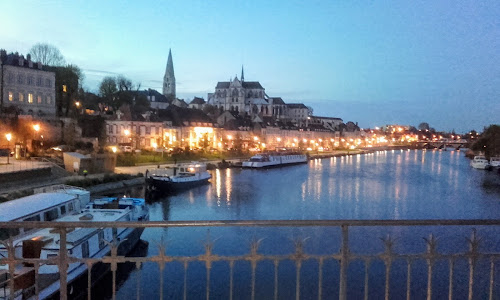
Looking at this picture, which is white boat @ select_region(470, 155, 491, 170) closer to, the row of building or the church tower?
the row of building

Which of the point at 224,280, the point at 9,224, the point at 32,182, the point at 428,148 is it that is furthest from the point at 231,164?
the point at 428,148

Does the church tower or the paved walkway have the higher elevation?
the church tower

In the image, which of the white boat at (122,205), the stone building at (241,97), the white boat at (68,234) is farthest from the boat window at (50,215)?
the stone building at (241,97)

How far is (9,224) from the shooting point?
2.61 m

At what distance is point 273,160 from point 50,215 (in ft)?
124

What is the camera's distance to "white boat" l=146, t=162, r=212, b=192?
90.8ft

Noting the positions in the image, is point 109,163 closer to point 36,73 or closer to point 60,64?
point 36,73

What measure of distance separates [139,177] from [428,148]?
354 ft

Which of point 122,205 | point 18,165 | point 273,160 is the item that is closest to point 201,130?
point 273,160

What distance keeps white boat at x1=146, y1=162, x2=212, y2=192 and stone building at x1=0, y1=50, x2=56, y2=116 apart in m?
12.2

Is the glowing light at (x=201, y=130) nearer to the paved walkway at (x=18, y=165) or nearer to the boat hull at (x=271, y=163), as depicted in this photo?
the boat hull at (x=271, y=163)

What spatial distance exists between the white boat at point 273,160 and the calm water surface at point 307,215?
3.89m

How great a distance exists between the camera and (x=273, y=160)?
167 feet

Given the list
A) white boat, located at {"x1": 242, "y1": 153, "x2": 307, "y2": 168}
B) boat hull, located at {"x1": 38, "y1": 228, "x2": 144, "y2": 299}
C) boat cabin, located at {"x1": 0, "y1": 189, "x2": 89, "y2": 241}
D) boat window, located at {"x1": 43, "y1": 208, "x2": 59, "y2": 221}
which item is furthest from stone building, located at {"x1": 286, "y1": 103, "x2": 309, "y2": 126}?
boat hull, located at {"x1": 38, "y1": 228, "x2": 144, "y2": 299}
